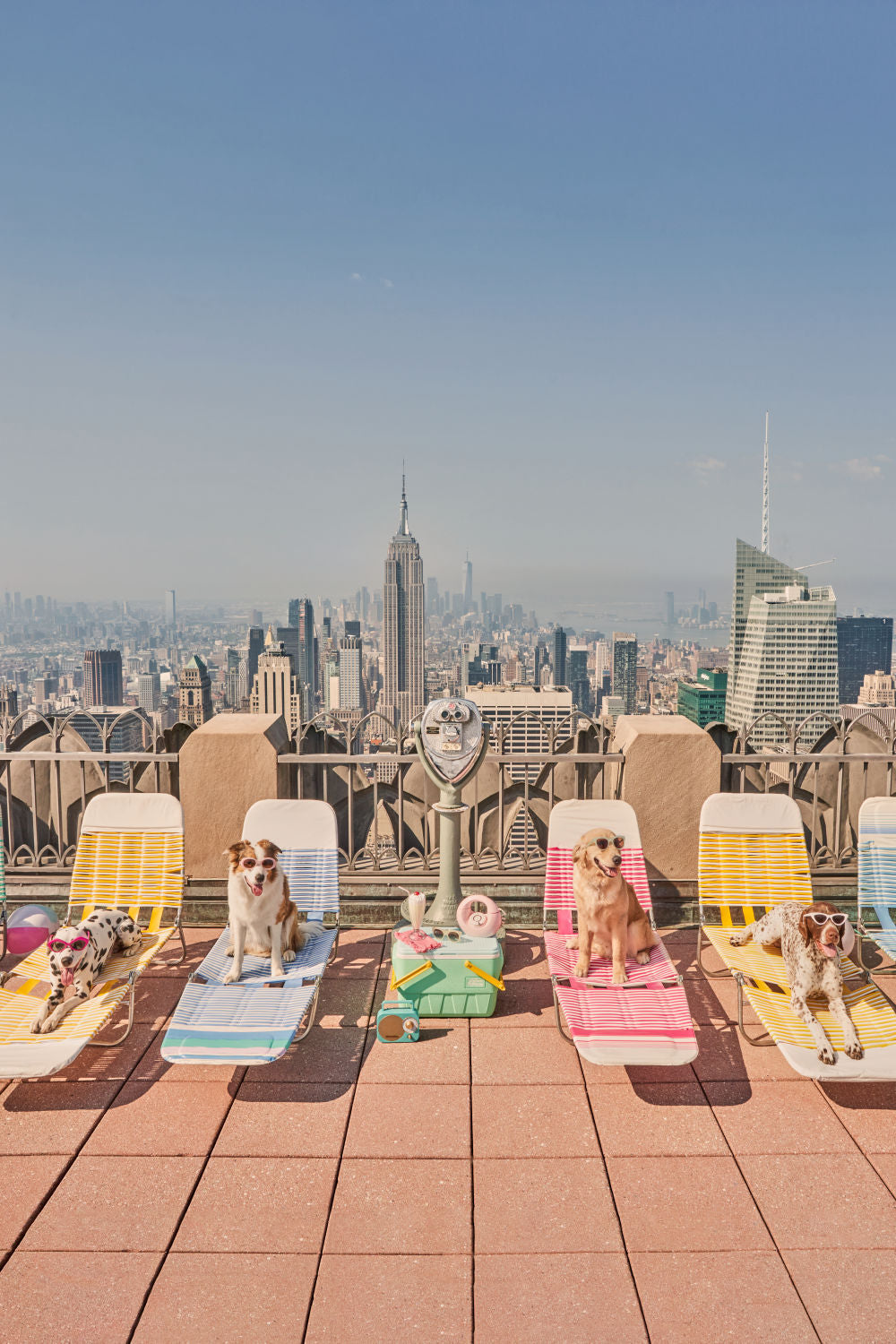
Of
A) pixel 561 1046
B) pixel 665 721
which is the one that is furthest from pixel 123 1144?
pixel 665 721

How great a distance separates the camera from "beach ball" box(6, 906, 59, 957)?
220 inches

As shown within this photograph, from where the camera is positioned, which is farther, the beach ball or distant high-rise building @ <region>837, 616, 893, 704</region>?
distant high-rise building @ <region>837, 616, 893, 704</region>

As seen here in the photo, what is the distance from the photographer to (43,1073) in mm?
3695

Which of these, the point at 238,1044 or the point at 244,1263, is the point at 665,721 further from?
the point at 244,1263

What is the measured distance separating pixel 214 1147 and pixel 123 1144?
1.38 ft

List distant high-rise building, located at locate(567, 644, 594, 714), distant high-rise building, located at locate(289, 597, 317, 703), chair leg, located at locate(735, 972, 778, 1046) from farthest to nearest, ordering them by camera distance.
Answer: distant high-rise building, located at locate(289, 597, 317, 703) → distant high-rise building, located at locate(567, 644, 594, 714) → chair leg, located at locate(735, 972, 778, 1046)

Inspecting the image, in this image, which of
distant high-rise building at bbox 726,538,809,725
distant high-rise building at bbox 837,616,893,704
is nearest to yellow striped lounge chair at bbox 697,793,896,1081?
distant high-rise building at bbox 837,616,893,704

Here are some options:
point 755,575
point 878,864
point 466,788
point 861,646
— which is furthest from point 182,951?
point 755,575

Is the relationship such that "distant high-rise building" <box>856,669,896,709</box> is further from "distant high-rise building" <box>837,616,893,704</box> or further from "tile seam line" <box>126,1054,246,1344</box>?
"distant high-rise building" <box>837,616,893,704</box>

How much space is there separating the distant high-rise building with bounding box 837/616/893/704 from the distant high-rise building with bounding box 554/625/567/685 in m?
18.2

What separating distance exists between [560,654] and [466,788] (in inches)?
2501

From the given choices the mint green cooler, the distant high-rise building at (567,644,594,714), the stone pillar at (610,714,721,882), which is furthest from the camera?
the distant high-rise building at (567,644,594,714)

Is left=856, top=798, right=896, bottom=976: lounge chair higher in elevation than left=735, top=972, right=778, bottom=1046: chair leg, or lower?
higher

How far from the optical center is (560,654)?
228 feet
